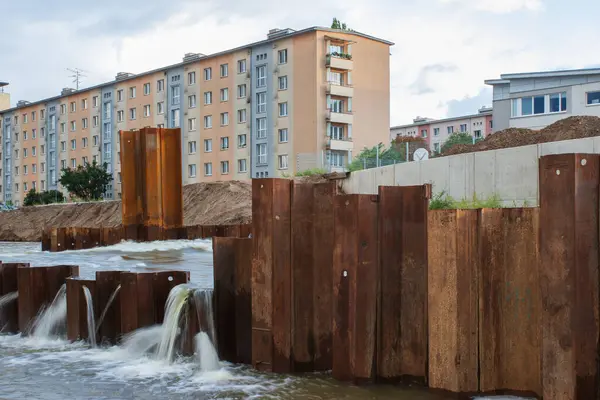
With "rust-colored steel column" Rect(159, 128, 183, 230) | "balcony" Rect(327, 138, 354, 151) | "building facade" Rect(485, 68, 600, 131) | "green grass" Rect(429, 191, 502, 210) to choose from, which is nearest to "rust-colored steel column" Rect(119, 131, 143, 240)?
"rust-colored steel column" Rect(159, 128, 183, 230)

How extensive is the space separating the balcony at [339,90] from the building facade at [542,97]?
1343cm

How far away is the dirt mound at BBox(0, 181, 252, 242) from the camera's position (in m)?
43.8

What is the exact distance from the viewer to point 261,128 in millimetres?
68375

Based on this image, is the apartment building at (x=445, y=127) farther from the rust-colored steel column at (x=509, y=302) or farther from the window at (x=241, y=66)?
the rust-colored steel column at (x=509, y=302)

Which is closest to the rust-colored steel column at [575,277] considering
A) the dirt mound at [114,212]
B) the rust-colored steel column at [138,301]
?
the rust-colored steel column at [138,301]

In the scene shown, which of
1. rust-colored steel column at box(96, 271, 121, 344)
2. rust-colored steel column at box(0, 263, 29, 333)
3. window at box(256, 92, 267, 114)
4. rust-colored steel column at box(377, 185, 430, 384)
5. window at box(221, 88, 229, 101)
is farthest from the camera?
window at box(221, 88, 229, 101)

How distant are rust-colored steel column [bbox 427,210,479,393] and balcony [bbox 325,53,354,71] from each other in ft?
192

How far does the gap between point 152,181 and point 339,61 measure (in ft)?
150

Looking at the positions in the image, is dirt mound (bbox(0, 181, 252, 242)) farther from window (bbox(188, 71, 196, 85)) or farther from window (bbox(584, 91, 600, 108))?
window (bbox(584, 91, 600, 108))

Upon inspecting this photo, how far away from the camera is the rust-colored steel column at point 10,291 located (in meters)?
10.9

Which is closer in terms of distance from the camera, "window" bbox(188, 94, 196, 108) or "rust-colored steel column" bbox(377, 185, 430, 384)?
"rust-colored steel column" bbox(377, 185, 430, 384)

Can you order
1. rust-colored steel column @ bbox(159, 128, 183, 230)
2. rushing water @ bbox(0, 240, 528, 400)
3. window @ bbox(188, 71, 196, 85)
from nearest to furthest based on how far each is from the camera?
rushing water @ bbox(0, 240, 528, 400)
rust-colored steel column @ bbox(159, 128, 183, 230)
window @ bbox(188, 71, 196, 85)

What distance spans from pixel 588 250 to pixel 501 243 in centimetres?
87

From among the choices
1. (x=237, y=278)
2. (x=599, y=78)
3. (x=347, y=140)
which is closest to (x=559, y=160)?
(x=237, y=278)
